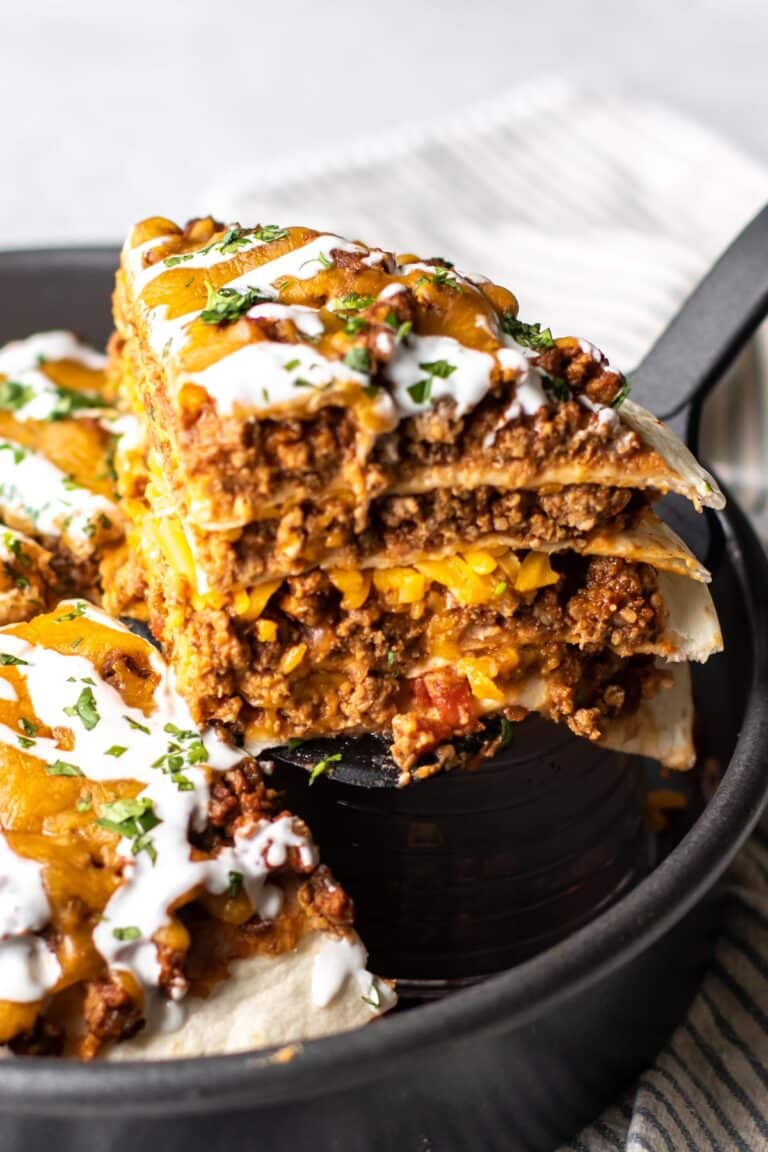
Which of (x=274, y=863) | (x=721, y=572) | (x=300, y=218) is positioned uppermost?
(x=721, y=572)

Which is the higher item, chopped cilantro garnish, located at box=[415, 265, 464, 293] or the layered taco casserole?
chopped cilantro garnish, located at box=[415, 265, 464, 293]

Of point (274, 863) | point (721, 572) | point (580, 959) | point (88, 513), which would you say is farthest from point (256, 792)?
point (721, 572)

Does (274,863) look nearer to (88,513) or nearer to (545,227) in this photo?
(88,513)

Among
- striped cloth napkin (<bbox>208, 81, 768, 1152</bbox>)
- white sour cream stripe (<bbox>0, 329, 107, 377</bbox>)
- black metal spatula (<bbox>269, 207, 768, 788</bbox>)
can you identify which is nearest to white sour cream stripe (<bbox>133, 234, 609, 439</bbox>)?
black metal spatula (<bbox>269, 207, 768, 788</bbox>)

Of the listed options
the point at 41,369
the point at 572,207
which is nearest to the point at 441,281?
the point at 41,369

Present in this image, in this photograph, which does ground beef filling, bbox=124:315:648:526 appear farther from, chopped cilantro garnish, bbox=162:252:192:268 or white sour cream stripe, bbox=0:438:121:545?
white sour cream stripe, bbox=0:438:121:545
